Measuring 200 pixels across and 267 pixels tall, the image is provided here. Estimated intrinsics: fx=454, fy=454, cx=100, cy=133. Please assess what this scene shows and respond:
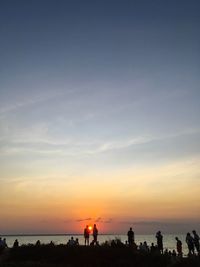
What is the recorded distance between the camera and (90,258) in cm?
3125

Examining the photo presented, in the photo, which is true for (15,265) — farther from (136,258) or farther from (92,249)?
(136,258)

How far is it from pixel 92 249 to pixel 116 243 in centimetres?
288

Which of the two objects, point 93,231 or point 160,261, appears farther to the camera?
point 93,231

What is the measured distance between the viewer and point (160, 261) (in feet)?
102

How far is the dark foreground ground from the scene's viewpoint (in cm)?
3003

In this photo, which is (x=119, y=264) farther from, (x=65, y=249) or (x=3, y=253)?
(x=3, y=253)

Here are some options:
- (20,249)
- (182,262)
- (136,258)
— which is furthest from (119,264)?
(20,249)

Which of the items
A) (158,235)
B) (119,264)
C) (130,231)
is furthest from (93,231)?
(119,264)

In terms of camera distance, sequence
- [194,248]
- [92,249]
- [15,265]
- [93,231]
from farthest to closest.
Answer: [93,231]
[194,248]
[92,249]
[15,265]

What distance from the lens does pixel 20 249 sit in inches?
1383

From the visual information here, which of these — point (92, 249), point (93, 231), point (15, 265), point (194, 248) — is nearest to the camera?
point (15, 265)

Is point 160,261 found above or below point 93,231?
below

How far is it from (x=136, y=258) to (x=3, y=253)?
1120 centimetres

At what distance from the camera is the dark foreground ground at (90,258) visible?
98.5 ft
